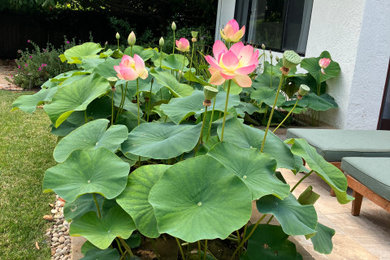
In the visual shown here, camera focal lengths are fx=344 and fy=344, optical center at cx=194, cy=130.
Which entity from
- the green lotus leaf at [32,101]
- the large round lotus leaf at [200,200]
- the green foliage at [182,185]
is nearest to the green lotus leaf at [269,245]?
the green foliage at [182,185]

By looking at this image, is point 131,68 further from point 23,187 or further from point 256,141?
point 23,187

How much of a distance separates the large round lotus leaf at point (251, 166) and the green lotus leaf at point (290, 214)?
47 millimetres

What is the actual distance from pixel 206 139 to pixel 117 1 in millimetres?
9065

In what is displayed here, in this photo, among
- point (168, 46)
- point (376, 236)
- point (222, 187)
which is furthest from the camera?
point (168, 46)

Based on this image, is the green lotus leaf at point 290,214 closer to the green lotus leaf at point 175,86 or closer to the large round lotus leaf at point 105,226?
the large round lotus leaf at point 105,226

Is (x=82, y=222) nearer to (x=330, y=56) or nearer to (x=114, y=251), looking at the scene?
(x=114, y=251)

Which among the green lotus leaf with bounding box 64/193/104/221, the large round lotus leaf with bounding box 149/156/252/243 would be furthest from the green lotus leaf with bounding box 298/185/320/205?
the green lotus leaf with bounding box 64/193/104/221

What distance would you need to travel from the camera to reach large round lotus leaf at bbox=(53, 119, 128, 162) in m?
1.06

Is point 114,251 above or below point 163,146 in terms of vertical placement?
below

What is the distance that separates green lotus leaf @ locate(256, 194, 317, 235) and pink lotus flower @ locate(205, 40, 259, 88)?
31 centimetres

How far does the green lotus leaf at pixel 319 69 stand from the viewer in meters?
3.57

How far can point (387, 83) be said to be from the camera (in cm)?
356

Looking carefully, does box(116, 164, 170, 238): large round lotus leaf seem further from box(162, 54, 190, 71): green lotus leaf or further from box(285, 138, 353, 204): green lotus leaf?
box(162, 54, 190, 71): green lotus leaf

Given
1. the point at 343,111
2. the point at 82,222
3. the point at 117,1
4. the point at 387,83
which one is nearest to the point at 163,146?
the point at 82,222
